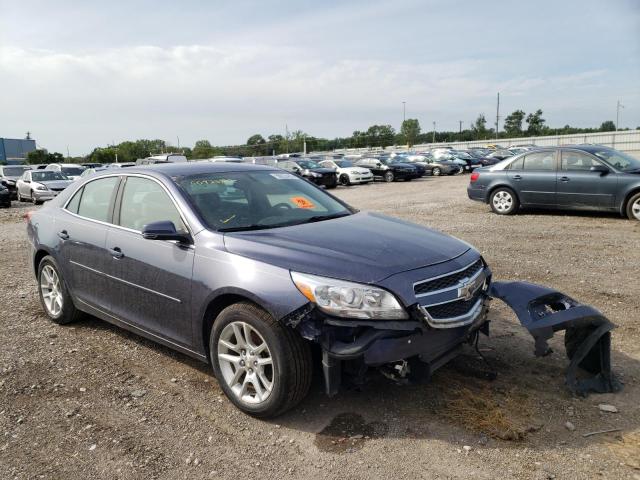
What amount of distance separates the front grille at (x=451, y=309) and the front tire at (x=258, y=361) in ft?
2.61

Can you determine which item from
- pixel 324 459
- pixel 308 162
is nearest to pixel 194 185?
pixel 324 459

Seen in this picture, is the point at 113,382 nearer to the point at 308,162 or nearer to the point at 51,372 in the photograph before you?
the point at 51,372

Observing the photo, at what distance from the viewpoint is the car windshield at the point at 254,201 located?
12.9 ft

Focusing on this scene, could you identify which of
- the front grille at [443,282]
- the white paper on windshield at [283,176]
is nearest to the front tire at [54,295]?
the white paper on windshield at [283,176]

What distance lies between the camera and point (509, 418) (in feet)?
10.9

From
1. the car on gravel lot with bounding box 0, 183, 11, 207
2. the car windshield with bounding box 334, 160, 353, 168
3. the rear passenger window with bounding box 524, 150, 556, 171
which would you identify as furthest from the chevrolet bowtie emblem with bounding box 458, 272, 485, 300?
the car windshield with bounding box 334, 160, 353, 168

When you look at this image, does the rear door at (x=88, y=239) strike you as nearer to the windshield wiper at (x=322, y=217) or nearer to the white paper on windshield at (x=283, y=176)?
the white paper on windshield at (x=283, y=176)

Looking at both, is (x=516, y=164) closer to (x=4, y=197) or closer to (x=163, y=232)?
(x=163, y=232)

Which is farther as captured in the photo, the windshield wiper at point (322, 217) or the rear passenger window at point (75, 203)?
the rear passenger window at point (75, 203)

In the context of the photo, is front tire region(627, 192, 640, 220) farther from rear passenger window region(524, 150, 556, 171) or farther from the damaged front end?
the damaged front end

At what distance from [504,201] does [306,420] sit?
10.2m

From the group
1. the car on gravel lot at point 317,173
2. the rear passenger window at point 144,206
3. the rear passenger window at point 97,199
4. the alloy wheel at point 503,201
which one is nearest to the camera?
the rear passenger window at point 144,206

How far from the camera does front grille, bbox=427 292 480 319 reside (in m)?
3.15

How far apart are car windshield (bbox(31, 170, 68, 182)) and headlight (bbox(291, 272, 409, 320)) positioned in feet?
74.0
